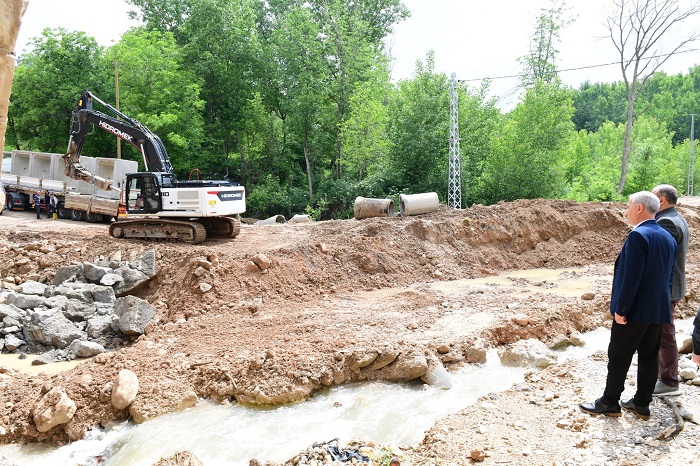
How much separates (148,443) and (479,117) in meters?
24.5

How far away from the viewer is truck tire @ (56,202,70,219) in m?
19.6

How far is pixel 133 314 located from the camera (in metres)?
9.55

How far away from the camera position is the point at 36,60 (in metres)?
27.8

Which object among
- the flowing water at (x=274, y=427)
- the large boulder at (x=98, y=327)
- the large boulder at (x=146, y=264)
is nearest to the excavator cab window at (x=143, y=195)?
the large boulder at (x=146, y=264)

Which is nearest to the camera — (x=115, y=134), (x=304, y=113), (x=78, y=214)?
(x=115, y=134)

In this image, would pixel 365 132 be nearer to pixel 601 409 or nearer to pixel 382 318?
pixel 382 318

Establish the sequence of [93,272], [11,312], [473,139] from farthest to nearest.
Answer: [473,139] → [93,272] → [11,312]

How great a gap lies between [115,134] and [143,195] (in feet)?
8.38

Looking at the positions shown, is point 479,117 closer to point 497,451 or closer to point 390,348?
point 390,348

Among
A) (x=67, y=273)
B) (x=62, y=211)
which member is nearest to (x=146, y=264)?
(x=67, y=273)

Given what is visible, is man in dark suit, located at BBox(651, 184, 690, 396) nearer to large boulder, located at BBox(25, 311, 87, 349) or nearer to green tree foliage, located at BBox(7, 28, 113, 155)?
large boulder, located at BBox(25, 311, 87, 349)

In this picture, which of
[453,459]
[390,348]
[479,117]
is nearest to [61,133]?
[479,117]

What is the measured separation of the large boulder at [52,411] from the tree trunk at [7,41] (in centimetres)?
430

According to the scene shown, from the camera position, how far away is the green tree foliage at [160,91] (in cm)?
2686
